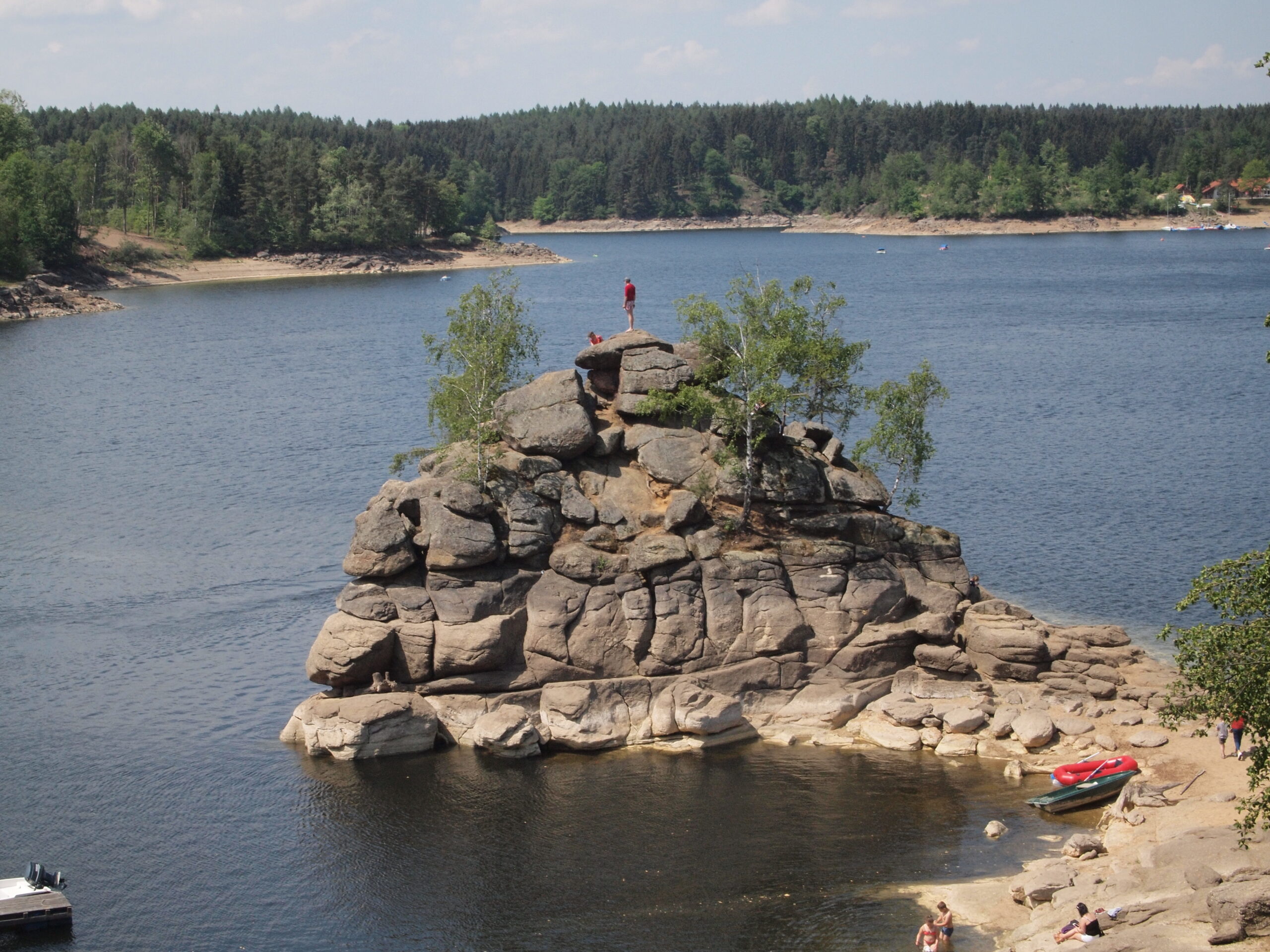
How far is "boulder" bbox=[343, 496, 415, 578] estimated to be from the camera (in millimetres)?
45094

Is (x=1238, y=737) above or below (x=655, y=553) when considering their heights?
below

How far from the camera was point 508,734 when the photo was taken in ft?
140

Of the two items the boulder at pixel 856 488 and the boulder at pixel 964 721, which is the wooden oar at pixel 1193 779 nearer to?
the boulder at pixel 964 721

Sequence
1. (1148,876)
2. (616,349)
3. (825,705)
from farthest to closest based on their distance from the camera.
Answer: (616,349) → (825,705) → (1148,876)

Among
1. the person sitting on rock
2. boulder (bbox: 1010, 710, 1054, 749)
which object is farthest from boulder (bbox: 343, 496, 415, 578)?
the person sitting on rock

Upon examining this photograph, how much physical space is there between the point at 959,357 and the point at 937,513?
156 ft

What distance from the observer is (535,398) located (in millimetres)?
49531

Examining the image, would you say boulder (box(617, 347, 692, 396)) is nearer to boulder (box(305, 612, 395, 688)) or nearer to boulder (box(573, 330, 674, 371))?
boulder (box(573, 330, 674, 371))

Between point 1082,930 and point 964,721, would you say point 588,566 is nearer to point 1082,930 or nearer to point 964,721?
point 964,721

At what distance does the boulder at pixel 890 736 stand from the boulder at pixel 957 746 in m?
0.80

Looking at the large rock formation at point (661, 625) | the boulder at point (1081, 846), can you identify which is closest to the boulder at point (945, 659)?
the large rock formation at point (661, 625)

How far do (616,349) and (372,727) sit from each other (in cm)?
1853

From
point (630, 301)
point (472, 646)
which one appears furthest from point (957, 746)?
point (630, 301)

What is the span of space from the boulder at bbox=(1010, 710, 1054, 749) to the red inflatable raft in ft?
8.14
